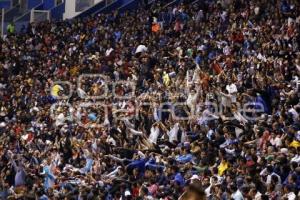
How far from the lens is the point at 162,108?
2362 centimetres

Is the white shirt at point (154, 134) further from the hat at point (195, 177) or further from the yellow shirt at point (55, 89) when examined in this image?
the yellow shirt at point (55, 89)

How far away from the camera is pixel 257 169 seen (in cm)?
1714

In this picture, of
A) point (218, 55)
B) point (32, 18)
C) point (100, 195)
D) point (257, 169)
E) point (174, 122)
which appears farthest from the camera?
point (32, 18)

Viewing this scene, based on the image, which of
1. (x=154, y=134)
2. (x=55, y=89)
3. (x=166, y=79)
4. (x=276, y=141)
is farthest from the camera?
(x=55, y=89)

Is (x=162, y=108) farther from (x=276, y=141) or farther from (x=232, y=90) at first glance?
(x=276, y=141)

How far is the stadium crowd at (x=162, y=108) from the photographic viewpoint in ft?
61.1

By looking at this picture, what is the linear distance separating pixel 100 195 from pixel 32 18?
942 inches

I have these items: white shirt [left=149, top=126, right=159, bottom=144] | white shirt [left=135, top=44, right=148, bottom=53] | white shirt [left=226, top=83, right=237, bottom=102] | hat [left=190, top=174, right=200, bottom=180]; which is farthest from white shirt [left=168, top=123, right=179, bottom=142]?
white shirt [left=135, top=44, right=148, bottom=53]

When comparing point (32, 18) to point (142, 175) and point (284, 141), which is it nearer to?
point (142, 175)

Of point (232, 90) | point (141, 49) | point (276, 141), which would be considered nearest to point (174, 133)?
point (232, 90)

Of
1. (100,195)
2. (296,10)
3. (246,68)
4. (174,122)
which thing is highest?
(296,10)

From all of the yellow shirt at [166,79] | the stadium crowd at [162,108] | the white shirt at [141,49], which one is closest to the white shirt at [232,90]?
the stadium crowd at [162,108]

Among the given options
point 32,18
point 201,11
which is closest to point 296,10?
point 201,11

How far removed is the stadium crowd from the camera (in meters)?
18.6
